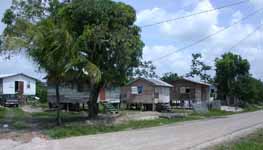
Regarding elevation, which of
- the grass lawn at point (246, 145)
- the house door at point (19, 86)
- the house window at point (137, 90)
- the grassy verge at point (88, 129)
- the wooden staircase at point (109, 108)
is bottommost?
the grass lawn at point (246, 145)

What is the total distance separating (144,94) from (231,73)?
1136 inches

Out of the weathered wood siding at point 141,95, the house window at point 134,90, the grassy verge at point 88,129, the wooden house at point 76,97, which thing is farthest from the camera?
the house window at point 134,90

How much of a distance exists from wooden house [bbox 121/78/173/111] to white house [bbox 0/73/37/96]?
50.5 ft

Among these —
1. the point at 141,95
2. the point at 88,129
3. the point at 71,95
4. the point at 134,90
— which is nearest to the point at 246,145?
the point at 88,129

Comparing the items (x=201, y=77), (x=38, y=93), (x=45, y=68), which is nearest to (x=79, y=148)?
(x=45, y=68)

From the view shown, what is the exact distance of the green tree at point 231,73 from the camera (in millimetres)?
74812

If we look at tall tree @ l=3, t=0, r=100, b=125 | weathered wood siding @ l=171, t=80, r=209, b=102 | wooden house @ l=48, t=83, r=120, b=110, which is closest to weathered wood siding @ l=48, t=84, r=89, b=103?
wooden house @ l=48, t=83, r=120, b=110

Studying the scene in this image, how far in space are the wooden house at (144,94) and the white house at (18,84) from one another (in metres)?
15.4

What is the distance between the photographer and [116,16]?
99.9 ft

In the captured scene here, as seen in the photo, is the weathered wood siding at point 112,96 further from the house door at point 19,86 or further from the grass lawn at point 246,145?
the grass lawn at point 246,145

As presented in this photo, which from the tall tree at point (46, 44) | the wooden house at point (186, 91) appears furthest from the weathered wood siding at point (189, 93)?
the tall tree at point (46, 44)

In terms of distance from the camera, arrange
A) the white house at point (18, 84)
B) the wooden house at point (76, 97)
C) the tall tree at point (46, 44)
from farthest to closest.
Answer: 1. the white house at point (18, 84)
2. the wooden house at point (76, 97)
3. the tall tree at point (46, 44)

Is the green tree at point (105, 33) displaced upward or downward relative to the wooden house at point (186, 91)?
upward

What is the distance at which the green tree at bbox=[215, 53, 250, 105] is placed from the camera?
74812 millimetres
